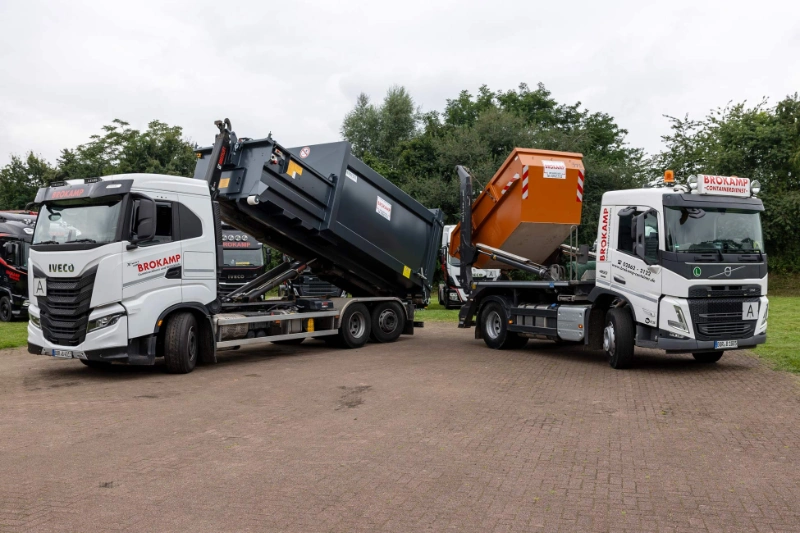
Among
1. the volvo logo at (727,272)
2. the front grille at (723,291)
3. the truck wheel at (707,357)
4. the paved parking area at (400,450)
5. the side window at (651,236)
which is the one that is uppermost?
the side window at (651,236)

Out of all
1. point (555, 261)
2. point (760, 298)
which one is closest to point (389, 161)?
point (555, 261)

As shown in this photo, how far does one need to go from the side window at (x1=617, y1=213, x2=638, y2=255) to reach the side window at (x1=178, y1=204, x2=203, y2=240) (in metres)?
6.56

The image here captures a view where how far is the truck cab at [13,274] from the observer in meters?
19.5

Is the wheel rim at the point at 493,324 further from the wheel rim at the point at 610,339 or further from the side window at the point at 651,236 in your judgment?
Answer: the side window at the point at 651,236

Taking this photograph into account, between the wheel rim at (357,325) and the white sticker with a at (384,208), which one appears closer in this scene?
the white sticker with a at (384,208)

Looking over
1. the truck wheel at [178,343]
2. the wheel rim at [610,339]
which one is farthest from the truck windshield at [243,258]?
the wheel rim at [610,339]

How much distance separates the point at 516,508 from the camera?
4.80 metres

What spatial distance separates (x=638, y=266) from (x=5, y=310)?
17.8m

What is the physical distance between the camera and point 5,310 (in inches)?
800

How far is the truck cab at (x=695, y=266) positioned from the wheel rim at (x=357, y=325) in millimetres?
5345

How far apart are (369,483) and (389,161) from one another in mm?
41735

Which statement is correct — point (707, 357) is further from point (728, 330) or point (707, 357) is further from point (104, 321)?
point (104, 321)

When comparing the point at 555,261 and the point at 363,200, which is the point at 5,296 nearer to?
the point at 363,200

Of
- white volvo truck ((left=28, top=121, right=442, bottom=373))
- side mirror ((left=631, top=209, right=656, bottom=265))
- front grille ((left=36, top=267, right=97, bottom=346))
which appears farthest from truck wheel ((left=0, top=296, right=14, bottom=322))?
side mirror ((left=631, top=209, right=656, bottom=265))
